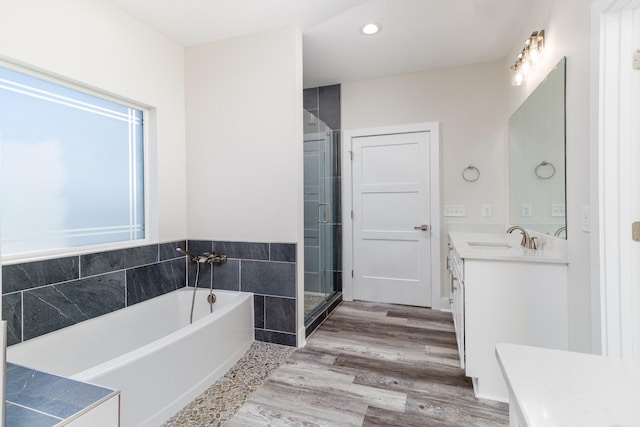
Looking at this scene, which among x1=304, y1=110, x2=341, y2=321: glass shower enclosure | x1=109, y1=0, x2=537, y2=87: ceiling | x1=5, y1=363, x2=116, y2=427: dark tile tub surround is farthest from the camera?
x1=304, y1=110, x2=341, y2=321: glass shower enclosure

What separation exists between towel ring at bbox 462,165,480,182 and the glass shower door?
1453 millimetres

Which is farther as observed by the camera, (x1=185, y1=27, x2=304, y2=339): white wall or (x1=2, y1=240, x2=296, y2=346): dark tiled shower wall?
(x1=185, y1=27, x2=304, y2=339): white wall

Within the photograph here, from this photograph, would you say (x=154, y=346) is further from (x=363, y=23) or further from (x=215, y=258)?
(x=363, y=23)

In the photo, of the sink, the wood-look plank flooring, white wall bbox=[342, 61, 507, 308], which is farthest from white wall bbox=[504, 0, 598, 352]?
white wall bbox=[342, 61, 507, 308]

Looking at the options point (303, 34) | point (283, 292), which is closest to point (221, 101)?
point (303, 34)

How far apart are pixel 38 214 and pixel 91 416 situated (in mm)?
1554

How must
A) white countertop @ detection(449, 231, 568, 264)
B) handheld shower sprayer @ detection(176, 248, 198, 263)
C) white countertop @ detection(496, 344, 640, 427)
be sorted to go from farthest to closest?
1. handheld shower sprayer @ detection(176, 248, 198, 263)
2. white countertop @ detection(449, 231, 568, 264)
3. white countertop @ detection(496, 344, 640, 427)

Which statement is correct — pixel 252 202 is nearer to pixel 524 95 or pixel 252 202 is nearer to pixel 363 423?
pixel 363 423

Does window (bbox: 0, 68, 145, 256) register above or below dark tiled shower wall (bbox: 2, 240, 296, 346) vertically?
above

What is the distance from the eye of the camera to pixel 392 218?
3490 mm

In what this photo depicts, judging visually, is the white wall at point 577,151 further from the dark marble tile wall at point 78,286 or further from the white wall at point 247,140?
the dark marble tile wall at point 78,286

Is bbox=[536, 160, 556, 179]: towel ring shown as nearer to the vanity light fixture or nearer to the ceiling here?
the vanity light fixture

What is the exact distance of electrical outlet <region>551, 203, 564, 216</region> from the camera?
5.83ft

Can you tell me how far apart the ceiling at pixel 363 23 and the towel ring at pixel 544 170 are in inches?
46.1
